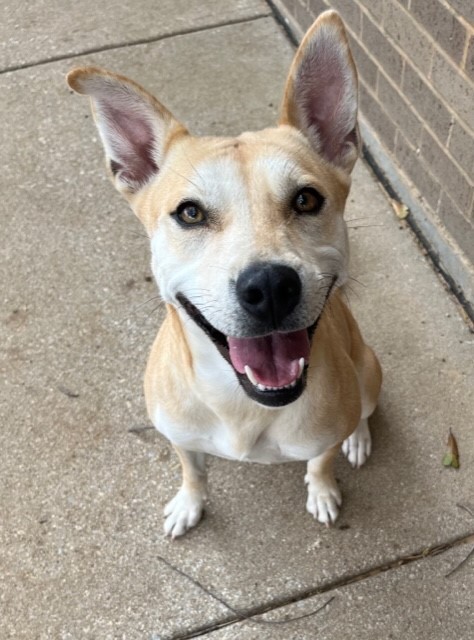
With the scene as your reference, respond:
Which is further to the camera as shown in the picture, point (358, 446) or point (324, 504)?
point (358, 446)

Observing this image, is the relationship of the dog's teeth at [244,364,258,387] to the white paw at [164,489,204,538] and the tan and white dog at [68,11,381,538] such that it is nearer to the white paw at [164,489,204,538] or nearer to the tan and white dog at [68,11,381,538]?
the tan and white dog at [68,11,381,538]

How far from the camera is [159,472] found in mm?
3221

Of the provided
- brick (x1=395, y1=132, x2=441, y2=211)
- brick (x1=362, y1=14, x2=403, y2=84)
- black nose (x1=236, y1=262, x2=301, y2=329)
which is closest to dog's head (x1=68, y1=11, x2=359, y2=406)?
black nose (x1=236, y1=262, x2=301, y2=329)

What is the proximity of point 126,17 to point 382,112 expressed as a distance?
2202 millimetres

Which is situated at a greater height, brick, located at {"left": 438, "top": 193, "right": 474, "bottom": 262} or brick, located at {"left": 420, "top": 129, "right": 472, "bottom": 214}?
brick, located at {"left": 420, "top": 129, "right": 472, "bottom": 214}

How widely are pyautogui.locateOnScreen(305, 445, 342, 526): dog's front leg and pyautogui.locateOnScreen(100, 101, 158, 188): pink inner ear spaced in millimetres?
1270

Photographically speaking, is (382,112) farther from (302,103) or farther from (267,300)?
(267,300)

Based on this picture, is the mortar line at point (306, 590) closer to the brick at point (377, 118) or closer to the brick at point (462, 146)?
the brick at point (462, 146)

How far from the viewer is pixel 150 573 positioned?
116 inches

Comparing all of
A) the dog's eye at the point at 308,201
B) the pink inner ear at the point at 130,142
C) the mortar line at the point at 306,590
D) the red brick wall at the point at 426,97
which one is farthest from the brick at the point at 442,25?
the mortar line at the point at 306,590

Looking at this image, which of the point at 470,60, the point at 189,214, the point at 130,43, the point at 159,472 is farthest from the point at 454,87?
the point at 130,43

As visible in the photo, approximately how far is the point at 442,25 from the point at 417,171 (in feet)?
2.65

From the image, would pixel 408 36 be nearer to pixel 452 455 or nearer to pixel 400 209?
pixel 400 209

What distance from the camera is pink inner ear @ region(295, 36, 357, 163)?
227 centimetres
